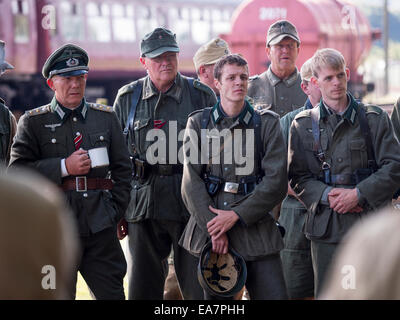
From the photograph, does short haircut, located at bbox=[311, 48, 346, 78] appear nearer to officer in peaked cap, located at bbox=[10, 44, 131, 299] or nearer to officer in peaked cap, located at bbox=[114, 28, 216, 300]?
officer in peaked cap, located at bbox=[114, 28, 216, 300]

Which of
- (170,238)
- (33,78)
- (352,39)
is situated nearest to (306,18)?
(352,39)

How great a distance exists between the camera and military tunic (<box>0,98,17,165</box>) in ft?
18.5

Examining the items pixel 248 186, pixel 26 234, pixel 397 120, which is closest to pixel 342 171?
pixel 248 186

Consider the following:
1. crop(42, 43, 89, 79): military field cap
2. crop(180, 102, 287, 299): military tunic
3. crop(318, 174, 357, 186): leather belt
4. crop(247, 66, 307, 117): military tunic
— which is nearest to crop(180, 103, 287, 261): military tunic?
crop(180, 102, 287, 299): military tunic

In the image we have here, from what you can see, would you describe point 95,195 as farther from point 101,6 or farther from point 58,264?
point 101,6

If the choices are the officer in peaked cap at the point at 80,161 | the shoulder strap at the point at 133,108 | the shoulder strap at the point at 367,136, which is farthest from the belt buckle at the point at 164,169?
the shoulder strap at the point at 367,136

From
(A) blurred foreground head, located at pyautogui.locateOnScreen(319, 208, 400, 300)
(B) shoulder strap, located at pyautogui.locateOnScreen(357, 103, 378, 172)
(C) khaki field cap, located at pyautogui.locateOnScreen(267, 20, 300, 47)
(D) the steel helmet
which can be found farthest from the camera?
(C) khaki field cap, located at pyautogui.locateOnScreen(267, 20, 300, 47)

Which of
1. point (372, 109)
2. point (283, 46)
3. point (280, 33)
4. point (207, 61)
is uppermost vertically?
point (280, 33)

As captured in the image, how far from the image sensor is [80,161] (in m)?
4.90

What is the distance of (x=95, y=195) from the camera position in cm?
501

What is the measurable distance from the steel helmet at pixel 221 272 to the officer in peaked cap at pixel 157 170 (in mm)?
737

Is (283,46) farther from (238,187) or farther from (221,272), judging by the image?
(221,272)

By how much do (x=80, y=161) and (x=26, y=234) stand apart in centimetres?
308

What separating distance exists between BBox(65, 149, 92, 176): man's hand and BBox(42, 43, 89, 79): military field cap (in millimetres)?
528
